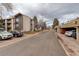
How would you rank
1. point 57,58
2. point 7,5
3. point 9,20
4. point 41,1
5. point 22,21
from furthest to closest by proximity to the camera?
1. point 9,20
2. point 22,21
3. point 7,5
4. point 41,1
5. point 57,58

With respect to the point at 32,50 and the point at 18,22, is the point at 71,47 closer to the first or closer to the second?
the point at 32,50

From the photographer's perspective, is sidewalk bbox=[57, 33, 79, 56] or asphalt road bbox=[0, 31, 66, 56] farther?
sidewalk bbox=[57, 33, 79, 56]

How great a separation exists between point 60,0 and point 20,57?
822cm

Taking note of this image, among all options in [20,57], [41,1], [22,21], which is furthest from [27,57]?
[22,21]

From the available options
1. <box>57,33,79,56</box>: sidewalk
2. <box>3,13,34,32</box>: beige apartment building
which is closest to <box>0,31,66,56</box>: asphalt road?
<box>57,33,79,56</box>: sidewalk

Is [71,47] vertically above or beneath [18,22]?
beneath

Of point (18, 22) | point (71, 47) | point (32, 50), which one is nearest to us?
point (32, 50)

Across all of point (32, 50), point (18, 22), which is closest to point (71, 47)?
point (32, 50)

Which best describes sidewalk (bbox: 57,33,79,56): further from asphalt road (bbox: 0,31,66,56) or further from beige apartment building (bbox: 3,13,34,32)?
beige apartment building (bbox: 3,13,34,32)

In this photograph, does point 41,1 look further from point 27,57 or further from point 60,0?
point 27,57

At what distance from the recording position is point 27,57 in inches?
331

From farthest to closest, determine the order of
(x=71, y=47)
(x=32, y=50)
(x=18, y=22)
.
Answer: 1. (x=18, y=22)
2. (x=71, y=47)
3. (x=32, y=50)

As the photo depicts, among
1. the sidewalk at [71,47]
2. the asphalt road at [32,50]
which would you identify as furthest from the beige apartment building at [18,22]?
the asphalt road at [32,50]

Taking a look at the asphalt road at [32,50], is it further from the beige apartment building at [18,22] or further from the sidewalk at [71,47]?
the beige apartment building at [18,22]
